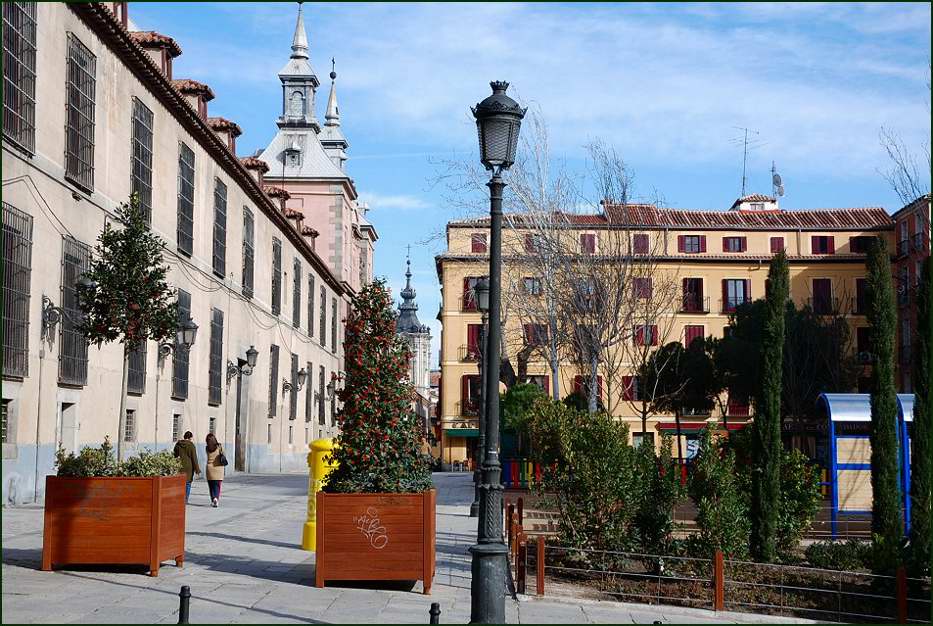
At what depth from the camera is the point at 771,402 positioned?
49.6 ft

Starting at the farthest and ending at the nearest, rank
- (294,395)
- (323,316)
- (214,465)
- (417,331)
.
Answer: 1. (417,331)
2. (323,316)
3. (294,395)
4. (214,465)

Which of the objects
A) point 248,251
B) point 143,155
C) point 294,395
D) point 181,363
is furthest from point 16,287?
point 294,395

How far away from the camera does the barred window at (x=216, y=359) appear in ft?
105

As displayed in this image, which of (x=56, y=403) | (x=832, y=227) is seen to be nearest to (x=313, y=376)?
(x=832, y=227)

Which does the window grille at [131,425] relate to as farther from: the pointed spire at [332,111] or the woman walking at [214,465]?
the pointed spire at [332,111]

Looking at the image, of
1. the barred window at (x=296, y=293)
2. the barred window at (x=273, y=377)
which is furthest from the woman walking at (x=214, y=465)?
the barred window at (x=296, y=293)

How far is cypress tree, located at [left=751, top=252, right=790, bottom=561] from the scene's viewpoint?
47.7 ft

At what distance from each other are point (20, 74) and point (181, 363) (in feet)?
39.0

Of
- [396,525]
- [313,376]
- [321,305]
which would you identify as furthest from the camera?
[321,305]

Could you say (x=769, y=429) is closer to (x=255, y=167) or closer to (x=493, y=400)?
(x=493, y=400)

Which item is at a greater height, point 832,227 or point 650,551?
point 832,227

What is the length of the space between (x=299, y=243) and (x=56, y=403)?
94.0 feet

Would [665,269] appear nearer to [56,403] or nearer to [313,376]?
[313,376]

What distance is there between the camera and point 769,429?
49.3 feet
